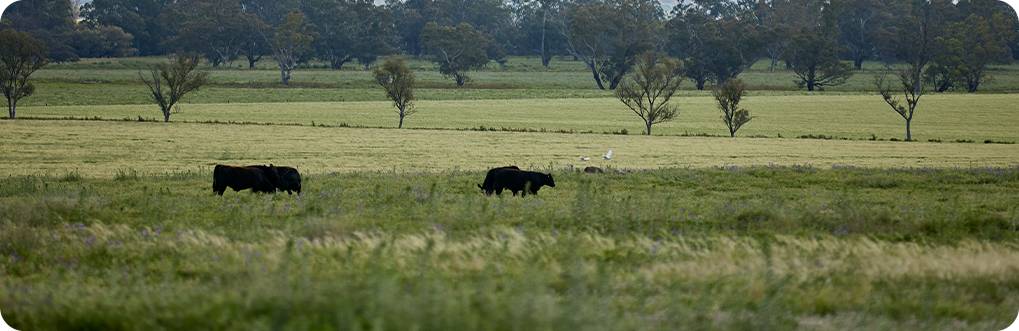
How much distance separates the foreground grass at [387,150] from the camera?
39.1m

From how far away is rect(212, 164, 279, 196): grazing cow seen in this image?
2183 cm

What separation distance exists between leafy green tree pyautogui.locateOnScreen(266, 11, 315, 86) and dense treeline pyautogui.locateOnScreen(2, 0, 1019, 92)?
16 centimetres

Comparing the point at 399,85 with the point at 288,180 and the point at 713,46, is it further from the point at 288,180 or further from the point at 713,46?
the point at 713,46

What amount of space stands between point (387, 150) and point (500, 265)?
122 feet

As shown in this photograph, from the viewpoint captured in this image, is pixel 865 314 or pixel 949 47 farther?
pixel 949 47

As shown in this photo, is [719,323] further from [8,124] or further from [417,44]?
[417,44]

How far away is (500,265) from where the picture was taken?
984 cm

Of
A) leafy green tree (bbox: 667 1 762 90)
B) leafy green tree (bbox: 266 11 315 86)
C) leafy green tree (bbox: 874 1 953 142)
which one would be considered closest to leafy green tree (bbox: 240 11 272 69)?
leafy green tree (bbox: 266 11 315 86)

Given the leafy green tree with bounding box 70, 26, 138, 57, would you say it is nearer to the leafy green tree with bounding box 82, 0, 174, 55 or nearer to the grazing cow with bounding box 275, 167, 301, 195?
the leafy green tree with bounding box 82, 0, 174, 55

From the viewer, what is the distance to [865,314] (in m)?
8.41

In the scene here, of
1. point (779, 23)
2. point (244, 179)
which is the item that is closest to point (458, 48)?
point (779, 23)

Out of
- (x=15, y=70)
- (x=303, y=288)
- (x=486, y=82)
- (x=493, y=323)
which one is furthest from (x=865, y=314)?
(x=486, y=82)

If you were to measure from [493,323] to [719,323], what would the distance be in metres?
1.86

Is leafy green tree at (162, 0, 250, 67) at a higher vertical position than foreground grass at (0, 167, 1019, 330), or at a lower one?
higher
